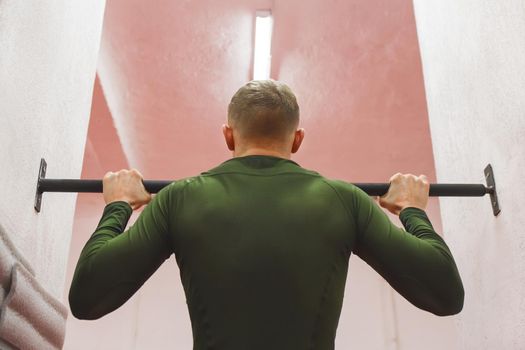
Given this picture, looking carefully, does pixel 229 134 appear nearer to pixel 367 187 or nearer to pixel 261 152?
pixel 261 152

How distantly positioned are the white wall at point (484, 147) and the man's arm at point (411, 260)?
0.35 m

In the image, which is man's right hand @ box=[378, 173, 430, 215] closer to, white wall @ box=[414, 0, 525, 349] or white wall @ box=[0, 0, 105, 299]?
white wall @ box=[414, 0, 525, 349]

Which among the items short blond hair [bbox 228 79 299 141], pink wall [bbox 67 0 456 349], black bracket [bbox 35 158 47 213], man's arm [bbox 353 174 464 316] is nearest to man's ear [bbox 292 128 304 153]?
short blond hair [bbox 228 79 299 141]

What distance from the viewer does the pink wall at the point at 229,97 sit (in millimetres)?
3160

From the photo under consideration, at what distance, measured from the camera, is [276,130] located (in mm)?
1000

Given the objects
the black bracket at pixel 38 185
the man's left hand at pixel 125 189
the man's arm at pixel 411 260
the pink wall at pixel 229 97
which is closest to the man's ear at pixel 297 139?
the man's arm at pixel 411 260

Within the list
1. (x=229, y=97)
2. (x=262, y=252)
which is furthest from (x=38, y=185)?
(x=229, y=97)

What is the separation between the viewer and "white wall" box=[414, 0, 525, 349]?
3.94 ft

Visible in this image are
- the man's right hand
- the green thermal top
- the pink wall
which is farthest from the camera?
the pink wall

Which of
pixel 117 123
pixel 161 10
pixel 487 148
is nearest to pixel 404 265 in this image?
pixel 487 148

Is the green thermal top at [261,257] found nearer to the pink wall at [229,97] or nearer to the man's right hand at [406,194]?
the man's right hand at [406,194]

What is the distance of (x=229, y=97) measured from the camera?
12.2 feet

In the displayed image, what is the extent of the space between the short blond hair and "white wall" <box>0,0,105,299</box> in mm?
429

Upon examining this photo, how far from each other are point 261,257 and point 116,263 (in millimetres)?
207
